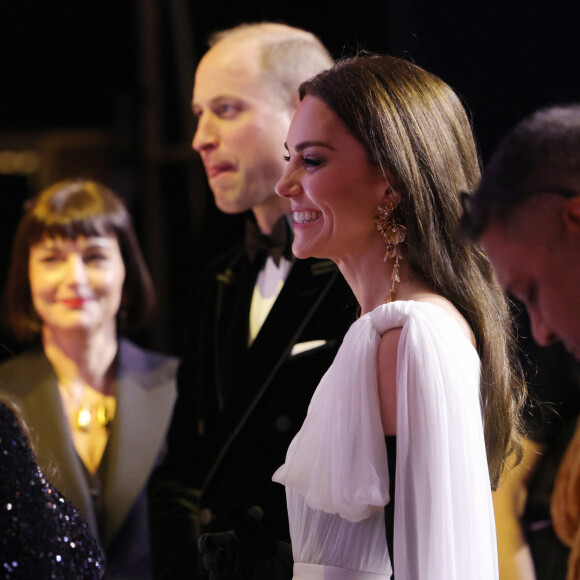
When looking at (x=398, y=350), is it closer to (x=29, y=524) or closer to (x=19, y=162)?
(x=29, y=524)

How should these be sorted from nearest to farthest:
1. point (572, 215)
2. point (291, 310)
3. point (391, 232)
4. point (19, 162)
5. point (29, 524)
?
1. point (572, 215)
2. point (29, 524)
3. point (391, 232)
4. point (291, 310)
5. point (19, 162)

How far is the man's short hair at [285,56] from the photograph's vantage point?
84.6 inches

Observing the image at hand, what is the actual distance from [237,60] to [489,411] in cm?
104

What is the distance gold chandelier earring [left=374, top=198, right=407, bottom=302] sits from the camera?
157cm

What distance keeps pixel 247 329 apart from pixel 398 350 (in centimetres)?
78

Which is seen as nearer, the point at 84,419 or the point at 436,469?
the point at 436,469

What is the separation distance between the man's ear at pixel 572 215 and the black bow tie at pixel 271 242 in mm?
940

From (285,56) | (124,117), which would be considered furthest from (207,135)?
(124,117)

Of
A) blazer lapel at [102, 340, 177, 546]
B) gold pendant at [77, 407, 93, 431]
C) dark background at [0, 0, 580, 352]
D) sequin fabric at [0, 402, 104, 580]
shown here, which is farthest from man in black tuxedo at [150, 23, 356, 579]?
dark background at [0, 0, 580, 352]

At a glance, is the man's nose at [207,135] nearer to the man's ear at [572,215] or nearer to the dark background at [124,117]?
the man's ear at [572,215]

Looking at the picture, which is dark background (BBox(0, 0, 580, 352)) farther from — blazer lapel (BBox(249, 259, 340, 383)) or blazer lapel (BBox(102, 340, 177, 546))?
blazer lapel (BBox(249, 259, 340, 383))

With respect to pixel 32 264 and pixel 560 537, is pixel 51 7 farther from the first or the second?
pixel 560 537

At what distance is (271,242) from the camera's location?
Result: 2168 mm

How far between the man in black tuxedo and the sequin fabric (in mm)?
444
